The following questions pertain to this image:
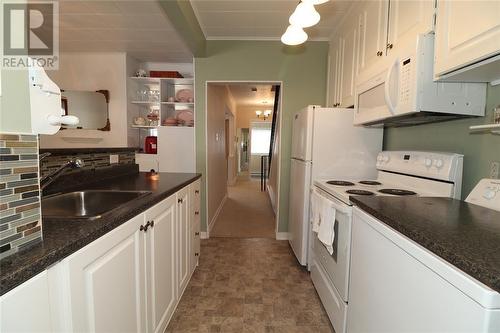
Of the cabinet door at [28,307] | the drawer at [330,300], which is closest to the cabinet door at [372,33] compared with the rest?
the drawer at [330,300]

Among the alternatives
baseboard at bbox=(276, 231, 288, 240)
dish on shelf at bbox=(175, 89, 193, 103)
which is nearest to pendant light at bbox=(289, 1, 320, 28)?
dish on shelf at bbox=(175, 89, 193, 103)

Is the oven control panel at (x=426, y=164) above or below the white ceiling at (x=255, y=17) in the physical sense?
below

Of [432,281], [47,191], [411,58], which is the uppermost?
[411,58]

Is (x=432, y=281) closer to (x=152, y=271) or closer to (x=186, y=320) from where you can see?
(x=152, y=271)

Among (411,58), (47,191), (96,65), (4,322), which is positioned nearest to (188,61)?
(96,65)

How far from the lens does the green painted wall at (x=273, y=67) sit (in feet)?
9.89

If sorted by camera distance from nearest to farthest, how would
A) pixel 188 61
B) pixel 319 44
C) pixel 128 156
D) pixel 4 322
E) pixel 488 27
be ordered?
pixel 4 322 → pixel 488 27 → pixel 128 156 → pixel 319 44 → pixel 188 61

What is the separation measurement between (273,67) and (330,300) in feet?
8.30

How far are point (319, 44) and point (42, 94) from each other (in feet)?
9.76

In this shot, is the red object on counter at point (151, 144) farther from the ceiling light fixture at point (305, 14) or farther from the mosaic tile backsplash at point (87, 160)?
the ceiling light fixture at point (305, 14)

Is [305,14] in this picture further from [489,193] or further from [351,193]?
[489,193]

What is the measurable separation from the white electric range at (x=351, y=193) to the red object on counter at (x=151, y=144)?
2262 mm

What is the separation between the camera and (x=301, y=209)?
7.86 feet

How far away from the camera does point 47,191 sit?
1.35 metres
